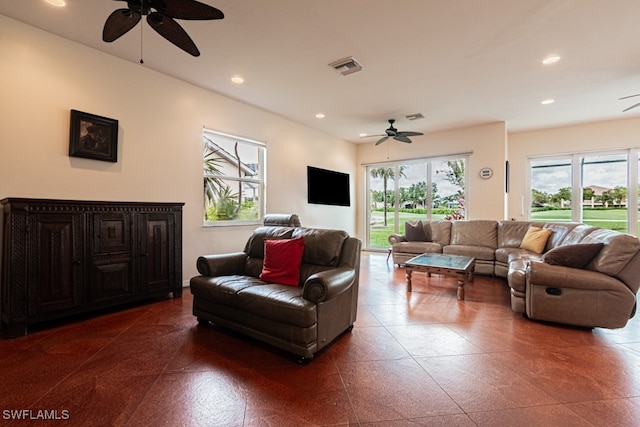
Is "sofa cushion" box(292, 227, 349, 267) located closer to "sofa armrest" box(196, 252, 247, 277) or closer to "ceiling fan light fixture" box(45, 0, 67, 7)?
"sofa armrest" box(196, 252, 247, 277)

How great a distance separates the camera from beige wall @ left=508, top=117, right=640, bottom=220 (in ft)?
18.5

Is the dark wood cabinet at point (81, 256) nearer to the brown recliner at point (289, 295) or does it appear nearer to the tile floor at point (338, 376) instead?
the tile floor at point (338, 376)

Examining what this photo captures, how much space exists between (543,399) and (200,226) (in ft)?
13.6

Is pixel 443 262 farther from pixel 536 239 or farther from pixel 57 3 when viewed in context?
pixel 57 3

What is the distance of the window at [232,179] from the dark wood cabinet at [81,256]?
0.98 m

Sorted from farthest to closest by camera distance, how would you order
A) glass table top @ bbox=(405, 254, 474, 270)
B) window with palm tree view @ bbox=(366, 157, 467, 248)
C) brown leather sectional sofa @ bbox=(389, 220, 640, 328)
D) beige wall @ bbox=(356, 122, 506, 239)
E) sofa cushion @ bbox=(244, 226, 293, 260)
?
window with palm tree view @ bbox=(366, 157, 467, 248) < beige wall @ bbox=(356, 122, 506, 239) < glass table top @ bbox=(405, 254, 474, 270) < sofa cushion @ bbox=(244, 226, 293, 260) < brown leather sectional sofa @ bbox=(389, 220, 640, 328)

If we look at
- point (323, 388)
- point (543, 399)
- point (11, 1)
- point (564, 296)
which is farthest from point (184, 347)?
point (564, 296)

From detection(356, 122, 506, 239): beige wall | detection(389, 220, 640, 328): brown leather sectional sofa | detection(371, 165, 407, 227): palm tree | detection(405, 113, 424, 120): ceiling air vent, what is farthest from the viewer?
detection(371, 165, 407, 227): palm tree

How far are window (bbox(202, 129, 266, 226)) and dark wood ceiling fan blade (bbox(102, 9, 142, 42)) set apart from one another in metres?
2.16

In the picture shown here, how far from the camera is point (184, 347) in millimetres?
2338

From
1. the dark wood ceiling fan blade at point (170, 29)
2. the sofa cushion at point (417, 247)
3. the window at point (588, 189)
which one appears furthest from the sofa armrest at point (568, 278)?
the window at point (588, 189)

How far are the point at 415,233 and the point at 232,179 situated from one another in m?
3.67

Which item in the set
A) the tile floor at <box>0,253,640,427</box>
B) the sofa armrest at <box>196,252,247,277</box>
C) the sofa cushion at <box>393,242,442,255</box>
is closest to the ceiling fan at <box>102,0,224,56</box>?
the sofa armrest at <box>196,252,247,277</box>

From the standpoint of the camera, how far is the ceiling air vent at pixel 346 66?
341 cm
